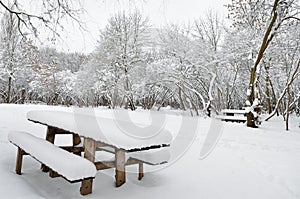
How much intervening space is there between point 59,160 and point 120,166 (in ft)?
2.18

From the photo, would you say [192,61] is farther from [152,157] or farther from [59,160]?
[59,160]

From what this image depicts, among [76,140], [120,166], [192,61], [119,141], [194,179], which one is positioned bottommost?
[194,179]

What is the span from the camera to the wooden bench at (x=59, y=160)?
208 cm

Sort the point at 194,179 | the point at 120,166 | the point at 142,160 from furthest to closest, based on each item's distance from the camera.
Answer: the point at 194,179 < the point at 142,160 < the point at 120,166

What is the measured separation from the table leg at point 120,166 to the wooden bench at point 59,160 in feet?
1.31

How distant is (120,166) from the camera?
2.66 m

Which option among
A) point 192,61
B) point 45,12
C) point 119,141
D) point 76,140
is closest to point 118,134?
point 119,141

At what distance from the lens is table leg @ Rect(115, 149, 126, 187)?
262 centimetres

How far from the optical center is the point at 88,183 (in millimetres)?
2447

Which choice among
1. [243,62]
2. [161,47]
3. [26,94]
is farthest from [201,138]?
[26,94]

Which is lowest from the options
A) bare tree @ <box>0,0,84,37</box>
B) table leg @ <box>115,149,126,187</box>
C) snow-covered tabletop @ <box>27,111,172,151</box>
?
table leg @ <box>115,149,126,187</box>

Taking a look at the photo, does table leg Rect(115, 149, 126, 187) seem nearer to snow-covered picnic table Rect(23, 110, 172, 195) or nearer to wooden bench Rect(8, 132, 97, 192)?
snow-covered picnic table Rect(23, 110, 172, 195)

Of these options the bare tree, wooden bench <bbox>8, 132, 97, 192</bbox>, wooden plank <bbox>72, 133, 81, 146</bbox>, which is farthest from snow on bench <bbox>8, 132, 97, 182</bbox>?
the bare tree

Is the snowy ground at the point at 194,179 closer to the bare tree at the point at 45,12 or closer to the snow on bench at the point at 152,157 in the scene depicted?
the snow on bench at the point at 152,157
